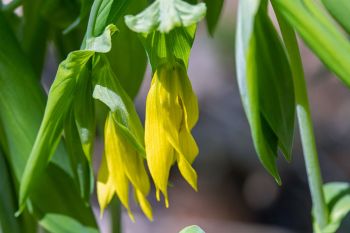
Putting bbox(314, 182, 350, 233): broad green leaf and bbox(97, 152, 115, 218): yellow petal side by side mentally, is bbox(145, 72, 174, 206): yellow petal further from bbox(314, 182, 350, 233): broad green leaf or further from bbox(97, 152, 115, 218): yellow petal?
bbox(314, 182, 350, 233): broad green leaf

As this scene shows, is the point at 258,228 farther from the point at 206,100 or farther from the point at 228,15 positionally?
the point at 228,15

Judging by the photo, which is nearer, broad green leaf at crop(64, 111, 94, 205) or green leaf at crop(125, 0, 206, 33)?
green leaf at crop(125, 0, 206, 33)

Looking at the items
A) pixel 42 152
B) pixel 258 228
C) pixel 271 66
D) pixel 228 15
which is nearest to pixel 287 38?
pixel 271 66

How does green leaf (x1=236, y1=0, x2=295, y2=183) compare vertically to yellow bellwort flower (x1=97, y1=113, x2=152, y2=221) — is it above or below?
above

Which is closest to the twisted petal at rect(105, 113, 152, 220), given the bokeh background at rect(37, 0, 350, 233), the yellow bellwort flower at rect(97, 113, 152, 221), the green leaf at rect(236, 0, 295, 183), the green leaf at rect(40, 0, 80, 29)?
the yellow bellwort flower at rect(97, 113, 152, 221)

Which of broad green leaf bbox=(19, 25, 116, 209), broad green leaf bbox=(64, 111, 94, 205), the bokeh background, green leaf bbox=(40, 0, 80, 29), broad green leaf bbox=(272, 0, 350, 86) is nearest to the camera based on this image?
broad green leaf bbox=(272, 0, 350, 86)
